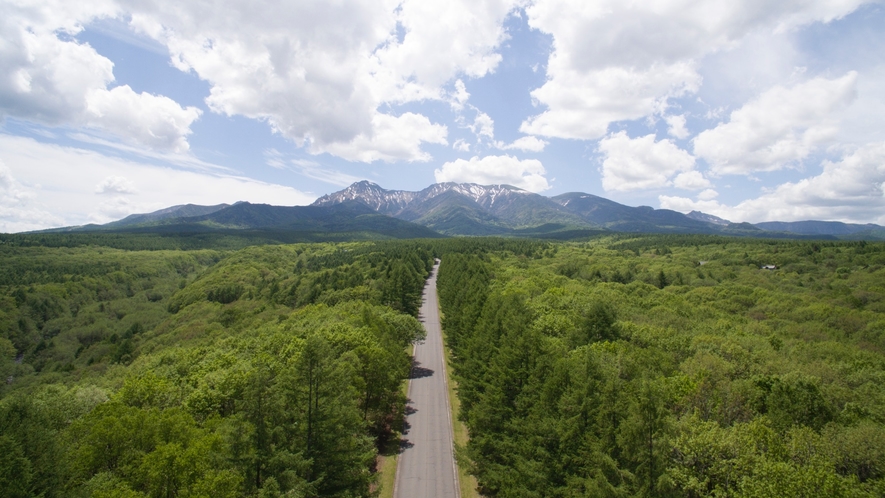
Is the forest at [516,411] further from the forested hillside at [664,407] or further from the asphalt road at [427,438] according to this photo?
the asphalt road at [427,438]

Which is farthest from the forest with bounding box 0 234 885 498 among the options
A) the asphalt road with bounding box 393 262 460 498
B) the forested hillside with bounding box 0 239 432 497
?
the asphalt road with bounding box 393 262 460 498

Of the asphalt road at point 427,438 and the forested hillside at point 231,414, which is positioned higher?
the forested hillside at point 231,414

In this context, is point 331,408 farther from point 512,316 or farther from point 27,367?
point 27,367

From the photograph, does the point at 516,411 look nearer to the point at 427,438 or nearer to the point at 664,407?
the point at 664,407

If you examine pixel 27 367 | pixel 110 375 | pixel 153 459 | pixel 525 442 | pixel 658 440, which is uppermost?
pixel 658 440

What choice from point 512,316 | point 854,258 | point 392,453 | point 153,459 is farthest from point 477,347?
point 854,258

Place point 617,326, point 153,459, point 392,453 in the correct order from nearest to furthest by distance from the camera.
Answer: point 153,459 < point 392,453 < point 617,326

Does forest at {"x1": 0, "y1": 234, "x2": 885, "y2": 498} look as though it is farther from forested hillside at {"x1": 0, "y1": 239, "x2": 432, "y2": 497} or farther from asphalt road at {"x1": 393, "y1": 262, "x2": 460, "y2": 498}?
asphalt road at {"x1": 393, "y1": 262, "x2": 460, "y2": 498}

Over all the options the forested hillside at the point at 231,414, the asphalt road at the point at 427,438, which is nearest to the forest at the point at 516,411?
the forested hillside at the point at 231,414
